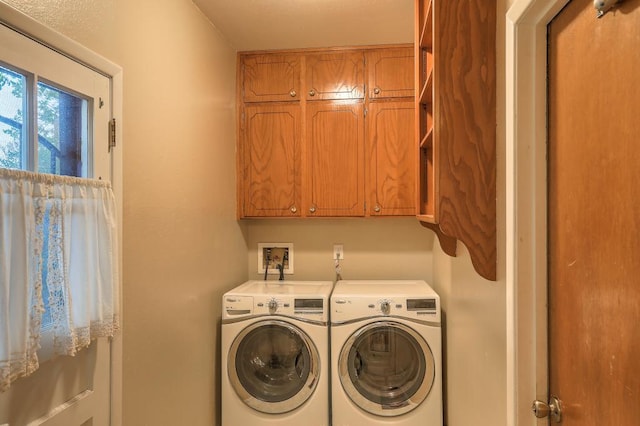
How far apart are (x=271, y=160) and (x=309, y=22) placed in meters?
0.94

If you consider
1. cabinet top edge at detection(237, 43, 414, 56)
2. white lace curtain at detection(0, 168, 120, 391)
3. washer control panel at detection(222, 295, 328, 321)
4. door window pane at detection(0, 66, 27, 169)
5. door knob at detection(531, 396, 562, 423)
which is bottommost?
washer control panel at detection(222, 295, 328, 321)

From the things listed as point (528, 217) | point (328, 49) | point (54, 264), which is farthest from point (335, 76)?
point (54, 264)

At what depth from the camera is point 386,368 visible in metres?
2.26

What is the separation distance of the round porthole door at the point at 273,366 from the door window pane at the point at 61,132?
1415mm

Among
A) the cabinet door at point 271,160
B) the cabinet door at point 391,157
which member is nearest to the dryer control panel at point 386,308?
the cabinet door at point 391,157

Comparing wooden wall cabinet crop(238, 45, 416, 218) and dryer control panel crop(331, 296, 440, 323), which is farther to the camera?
wooden wall cabinet crop(238, 45, 416, 218)

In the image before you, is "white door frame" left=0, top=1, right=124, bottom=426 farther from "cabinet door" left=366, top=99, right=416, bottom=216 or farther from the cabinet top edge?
"cabinet door" left=366, top=99, right=416, bottom=216

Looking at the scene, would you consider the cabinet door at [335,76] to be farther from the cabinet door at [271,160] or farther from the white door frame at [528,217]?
the white door frame at [528,217]

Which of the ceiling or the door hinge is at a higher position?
the ceiling

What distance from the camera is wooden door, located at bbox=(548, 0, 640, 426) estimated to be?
2.17 ft

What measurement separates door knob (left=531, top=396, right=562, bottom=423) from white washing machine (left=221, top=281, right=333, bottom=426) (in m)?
1.40

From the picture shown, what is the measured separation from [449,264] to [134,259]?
5.43 ft

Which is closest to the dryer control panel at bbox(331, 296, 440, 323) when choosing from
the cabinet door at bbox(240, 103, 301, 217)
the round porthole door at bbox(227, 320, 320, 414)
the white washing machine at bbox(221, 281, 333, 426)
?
the white washing machine at bbox(221, 281, 333, 426)

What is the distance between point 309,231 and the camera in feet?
9.68
